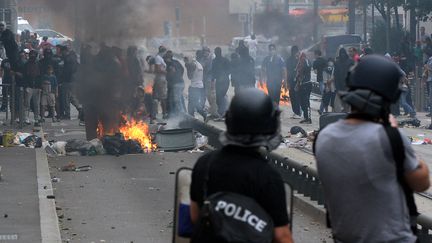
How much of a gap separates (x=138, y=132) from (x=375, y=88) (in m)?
17.0

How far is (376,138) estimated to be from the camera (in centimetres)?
507

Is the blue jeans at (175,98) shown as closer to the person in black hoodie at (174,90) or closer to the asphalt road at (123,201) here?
the person in black hoodie at (174,90)

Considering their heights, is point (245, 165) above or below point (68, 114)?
above

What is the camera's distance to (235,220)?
4469 mm

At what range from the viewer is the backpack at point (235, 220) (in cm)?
446

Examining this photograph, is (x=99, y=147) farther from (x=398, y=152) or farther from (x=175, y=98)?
(x=398, y=152)

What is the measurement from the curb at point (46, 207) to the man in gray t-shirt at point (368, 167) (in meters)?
6.10

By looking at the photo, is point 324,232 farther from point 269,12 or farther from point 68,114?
point 269,12

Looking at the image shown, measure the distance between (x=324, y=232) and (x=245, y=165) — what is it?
7575 millimetres

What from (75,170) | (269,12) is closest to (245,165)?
(75,170)

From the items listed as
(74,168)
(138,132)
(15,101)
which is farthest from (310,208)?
(15,101)

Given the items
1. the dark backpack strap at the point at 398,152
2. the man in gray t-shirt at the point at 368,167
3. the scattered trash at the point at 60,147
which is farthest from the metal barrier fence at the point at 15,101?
the dark backpack strap at the point at 398,152

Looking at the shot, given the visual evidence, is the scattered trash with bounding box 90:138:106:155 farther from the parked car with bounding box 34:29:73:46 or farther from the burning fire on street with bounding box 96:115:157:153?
the parked car with bounding box 34:29:73:46

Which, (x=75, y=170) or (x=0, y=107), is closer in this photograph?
(x=75, y=170)
